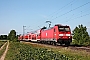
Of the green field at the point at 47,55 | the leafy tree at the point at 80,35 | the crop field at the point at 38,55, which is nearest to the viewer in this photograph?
the crop field at the point at 38,55

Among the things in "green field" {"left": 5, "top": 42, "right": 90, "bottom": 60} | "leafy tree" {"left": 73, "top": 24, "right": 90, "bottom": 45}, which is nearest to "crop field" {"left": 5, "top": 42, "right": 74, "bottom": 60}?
"green field" {"left": 5, "top": 42, "right": 90, "bottom": 60}

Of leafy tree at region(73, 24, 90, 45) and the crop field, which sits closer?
the crop field

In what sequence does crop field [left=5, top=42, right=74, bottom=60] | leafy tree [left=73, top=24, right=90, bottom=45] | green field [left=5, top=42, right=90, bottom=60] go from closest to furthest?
crop field [left=5, top=42, right=74, bottom=60] < green field [left=5, top=42, right=90, bottom=60] < leafy tree [left=73, top=24, right=90, bottom=45]

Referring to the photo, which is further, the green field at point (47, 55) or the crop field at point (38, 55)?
the green field at point (47, 55)

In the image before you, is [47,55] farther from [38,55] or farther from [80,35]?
[80,35]

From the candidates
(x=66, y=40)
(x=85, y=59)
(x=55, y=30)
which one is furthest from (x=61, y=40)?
(x=85, y=59)

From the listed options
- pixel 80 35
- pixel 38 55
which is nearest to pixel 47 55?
pixel 38 55

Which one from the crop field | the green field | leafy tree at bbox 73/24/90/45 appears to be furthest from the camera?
leafy tree at bbox 73/24/90/45

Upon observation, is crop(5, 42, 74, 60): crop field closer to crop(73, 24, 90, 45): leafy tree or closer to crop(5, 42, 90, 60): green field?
crop(5, 42, 90, 60): green field

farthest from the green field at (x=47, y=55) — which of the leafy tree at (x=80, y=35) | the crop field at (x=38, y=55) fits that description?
the leafy tree at (x=80, y=35)

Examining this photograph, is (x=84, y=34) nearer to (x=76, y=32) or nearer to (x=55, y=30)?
(x=76, y=32)

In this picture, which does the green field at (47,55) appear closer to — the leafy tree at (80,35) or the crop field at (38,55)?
the crop field at (38,55)

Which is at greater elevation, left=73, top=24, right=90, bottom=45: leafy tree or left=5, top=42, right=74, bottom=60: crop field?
left=73, top=24, right=90, bottom=45: leafy tree

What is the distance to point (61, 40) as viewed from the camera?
4053 cm
